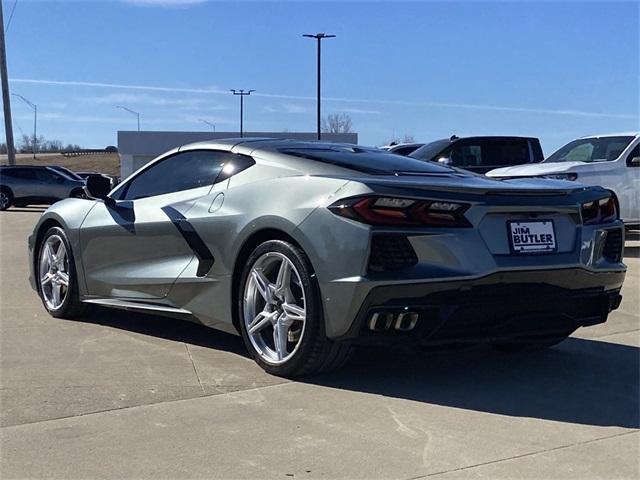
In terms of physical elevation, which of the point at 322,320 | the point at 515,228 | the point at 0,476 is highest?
the point at 515,228

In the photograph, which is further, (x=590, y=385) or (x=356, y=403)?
(x=590, y=385)

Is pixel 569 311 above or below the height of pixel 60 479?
above

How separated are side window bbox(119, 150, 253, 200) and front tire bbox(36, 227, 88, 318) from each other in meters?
0.75

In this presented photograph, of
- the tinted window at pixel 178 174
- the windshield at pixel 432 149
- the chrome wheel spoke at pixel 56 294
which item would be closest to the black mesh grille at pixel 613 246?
the tinted window at pixel 178 174

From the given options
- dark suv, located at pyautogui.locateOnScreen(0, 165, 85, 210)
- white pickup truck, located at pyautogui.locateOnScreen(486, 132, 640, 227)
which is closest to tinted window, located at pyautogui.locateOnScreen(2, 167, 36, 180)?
dark suv, located at pyautogui.locateOnScreen(0, 165, 85, 210)

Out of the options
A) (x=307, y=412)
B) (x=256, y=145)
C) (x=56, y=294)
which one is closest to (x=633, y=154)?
(x=256, y=145)

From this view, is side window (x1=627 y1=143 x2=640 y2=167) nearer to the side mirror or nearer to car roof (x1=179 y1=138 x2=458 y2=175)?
car roof (x1=179 y1=138 x2=458 y2=175)

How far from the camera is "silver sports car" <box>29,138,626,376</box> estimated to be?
3922 millimetres

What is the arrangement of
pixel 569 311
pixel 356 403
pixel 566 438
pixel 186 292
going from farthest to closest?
pixel 186 292, pixel 569 311, pixel 356 403, pixel 566 438

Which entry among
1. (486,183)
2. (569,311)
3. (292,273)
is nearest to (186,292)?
(292,273)

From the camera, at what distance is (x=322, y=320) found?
4094mm

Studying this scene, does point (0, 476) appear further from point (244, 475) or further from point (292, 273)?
point (292, 273)

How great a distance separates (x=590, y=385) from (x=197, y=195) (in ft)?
8.92

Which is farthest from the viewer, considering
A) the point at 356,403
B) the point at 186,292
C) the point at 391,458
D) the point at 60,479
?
the point at 186,292
